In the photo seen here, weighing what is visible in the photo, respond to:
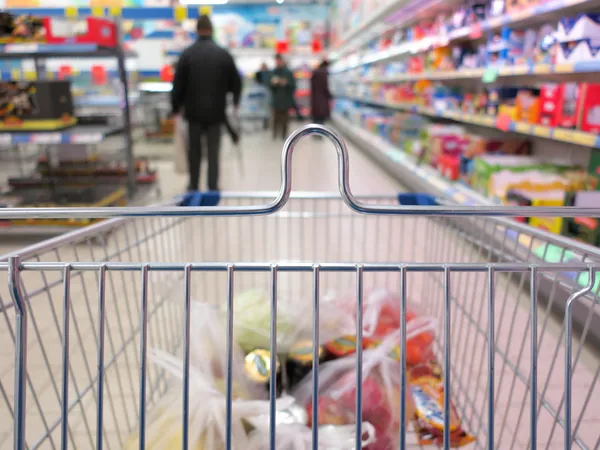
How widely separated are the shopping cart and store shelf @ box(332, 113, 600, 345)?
2cm

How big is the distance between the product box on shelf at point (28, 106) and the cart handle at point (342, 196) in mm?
3157

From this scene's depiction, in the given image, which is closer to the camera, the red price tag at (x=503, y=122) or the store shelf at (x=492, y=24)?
the store shelf at (x=492, y=24)

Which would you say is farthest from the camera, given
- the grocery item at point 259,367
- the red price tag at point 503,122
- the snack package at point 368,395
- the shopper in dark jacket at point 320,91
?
the shopper in dark jacket at point 320,91

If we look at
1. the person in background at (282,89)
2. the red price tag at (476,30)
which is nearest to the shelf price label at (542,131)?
the red price tag at (476,30)

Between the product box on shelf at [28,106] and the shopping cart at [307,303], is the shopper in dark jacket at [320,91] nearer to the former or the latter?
the shopping cart at [307,303]

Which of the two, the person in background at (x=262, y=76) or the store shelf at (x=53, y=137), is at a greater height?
the person in background at (x=262, y=76)

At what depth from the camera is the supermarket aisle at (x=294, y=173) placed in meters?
5.40

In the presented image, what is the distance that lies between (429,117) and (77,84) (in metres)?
6.44

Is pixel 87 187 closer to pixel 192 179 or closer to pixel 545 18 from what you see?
pixel 192 179

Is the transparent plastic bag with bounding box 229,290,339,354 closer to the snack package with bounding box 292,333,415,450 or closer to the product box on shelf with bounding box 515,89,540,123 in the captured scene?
the snack package with bounding box 292,333,415,450

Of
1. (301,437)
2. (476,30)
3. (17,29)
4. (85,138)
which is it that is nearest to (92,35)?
(17,29)

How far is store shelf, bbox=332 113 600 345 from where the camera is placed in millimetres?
1247

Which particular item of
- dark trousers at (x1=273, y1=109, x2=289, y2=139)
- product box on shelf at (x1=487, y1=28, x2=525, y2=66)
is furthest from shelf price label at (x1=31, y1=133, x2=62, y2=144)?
dark trousers at (x1=273, y1=109, x2=289, y2=139)

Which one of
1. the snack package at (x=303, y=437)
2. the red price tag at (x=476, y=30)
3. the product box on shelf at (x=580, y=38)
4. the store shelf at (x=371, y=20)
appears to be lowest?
the snack package at (x=303, y=437)
